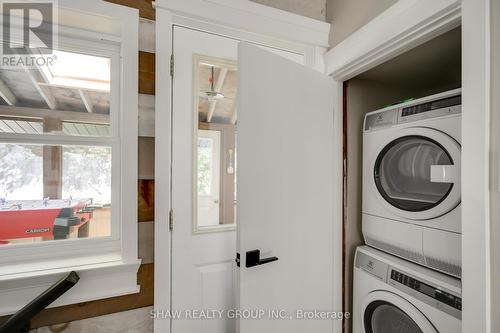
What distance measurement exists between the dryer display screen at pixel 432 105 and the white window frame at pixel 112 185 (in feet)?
4.74

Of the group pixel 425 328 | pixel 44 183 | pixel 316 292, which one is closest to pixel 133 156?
pixel 44 183

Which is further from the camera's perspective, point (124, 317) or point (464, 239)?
point (124, 317)

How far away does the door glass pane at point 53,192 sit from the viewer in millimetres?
1093

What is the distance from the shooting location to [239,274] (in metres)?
1.01

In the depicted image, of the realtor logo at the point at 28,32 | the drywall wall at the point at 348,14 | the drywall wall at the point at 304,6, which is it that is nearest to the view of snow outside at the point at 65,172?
the realtor logo at the point at 28,32

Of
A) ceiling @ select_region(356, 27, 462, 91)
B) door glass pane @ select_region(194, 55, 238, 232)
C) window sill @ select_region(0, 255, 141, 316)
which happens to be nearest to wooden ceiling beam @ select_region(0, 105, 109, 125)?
door glass pane @ select_region(194, 55, 238, 232)

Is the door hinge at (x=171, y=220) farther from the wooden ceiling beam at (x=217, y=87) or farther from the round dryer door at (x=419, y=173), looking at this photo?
the round dryer door at (x=419, y=173)

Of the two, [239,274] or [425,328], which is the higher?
[239,274]

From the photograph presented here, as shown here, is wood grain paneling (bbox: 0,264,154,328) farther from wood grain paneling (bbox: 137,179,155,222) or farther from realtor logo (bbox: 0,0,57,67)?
realtor logo (bbox: 0,0,57,67)

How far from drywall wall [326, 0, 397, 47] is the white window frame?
114 centimetres

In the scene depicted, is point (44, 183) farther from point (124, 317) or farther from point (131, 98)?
point (124, 317)

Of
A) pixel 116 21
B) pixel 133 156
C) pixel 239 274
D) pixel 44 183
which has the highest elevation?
pixel 116 21

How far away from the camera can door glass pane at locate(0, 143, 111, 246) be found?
3.59 ft

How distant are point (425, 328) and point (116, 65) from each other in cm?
201
